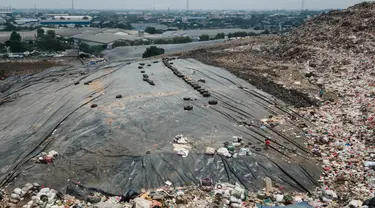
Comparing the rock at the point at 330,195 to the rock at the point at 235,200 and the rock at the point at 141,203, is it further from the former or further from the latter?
the rock at the point at 141,203

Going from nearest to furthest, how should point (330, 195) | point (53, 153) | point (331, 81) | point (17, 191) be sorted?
point (330, 195)
point (17, 191)
point (53, 153)
point (331, 81)

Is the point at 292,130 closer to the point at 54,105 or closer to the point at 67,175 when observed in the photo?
the point at 67,175

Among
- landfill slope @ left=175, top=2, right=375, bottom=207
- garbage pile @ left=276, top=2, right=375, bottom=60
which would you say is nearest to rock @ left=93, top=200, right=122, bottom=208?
landfill slope @ left=175, top=2, right=375, bottom=207

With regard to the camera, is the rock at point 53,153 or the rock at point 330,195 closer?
the rock at point 330,195

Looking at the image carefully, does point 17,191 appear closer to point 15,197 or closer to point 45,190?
point 15,197

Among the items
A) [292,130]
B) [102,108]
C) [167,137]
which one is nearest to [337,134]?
[292,130]

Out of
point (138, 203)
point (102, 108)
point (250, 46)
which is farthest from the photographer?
point (250, 46)

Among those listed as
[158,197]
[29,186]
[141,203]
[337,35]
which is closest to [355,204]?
[158,197]

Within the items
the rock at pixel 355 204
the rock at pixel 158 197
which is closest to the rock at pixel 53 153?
the rock at pixel 158 197

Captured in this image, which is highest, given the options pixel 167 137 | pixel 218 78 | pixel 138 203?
pixel 218 78
